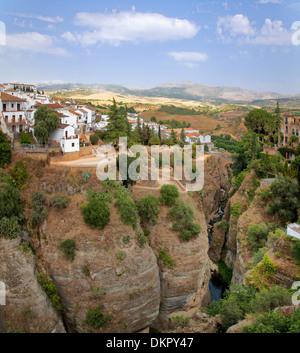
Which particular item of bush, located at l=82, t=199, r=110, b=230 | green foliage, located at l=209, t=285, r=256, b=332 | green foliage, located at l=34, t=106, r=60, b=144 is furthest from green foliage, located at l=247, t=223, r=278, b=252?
green foliage, located at l=34, t=106, r=60, b=144

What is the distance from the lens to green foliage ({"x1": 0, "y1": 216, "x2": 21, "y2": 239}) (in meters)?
17.5

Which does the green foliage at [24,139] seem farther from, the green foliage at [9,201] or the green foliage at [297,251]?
the green foliage at [297,251]

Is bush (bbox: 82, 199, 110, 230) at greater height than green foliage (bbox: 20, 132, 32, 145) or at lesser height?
lesser

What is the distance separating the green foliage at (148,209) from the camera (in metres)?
22.0

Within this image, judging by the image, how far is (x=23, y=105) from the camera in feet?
98.5

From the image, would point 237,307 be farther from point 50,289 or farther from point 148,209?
point 50,289

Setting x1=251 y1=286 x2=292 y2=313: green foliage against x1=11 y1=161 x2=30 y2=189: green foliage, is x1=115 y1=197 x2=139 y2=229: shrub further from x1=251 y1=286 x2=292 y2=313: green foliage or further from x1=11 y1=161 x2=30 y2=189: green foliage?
x1=251 y1=286 x2=292 y2=313: green foliage

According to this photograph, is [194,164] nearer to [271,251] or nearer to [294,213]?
[294,213]

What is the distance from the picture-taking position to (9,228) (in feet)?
57.8

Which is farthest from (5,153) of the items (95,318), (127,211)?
(95,318)

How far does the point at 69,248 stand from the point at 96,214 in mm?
2646
